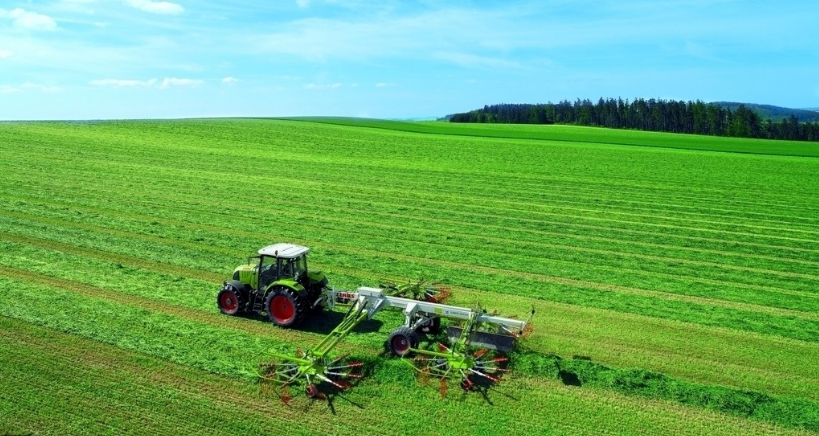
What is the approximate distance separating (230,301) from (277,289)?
1295mm

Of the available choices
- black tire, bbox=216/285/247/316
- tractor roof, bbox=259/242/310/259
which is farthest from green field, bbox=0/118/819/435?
tractor roof, bbox=259/242/310/259

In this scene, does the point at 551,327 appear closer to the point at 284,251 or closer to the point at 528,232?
the point at 284,251

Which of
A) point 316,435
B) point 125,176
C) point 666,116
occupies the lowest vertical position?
point 316,435

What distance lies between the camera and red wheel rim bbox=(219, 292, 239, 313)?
42.5 ft

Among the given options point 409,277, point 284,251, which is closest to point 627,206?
point 409,277

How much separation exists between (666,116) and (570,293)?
111616 millimetres

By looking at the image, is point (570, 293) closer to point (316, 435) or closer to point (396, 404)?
point (396, 404)

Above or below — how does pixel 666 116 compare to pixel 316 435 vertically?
Result: above

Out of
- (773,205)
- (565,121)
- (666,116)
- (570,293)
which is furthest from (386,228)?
(565,121)

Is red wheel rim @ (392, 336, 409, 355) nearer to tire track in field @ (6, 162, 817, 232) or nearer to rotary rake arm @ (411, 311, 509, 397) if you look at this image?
rotary rake arm @ (411, 311, 509, 397)

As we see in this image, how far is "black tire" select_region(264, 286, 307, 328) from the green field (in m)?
0.47

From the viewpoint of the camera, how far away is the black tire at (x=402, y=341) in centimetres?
1102

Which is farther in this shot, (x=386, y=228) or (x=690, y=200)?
(x=690, y=200)

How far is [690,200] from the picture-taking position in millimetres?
30406
